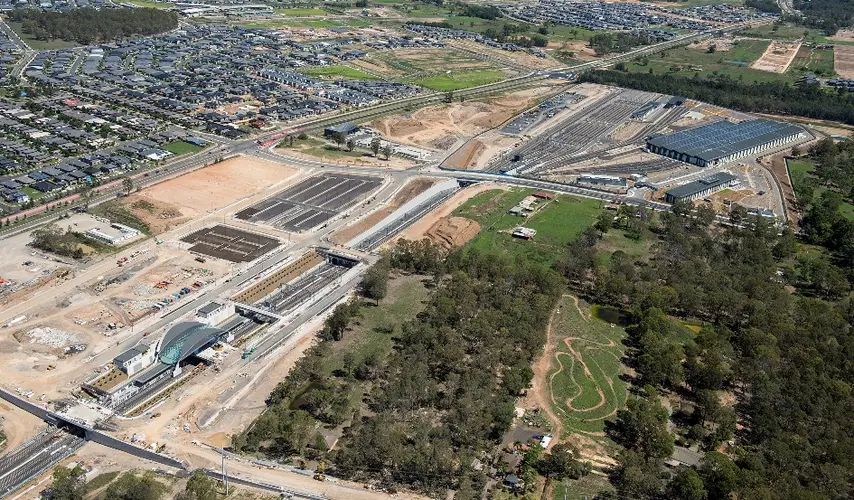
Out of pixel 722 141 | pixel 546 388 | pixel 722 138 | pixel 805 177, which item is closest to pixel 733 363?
pixel 546 388

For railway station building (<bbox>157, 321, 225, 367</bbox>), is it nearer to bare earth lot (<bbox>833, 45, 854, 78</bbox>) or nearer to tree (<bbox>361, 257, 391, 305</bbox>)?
tree (<bbox>361, 257, 391, 305</bbox>)

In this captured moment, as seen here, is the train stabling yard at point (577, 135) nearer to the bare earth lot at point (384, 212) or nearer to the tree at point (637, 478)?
the bare earth lot at point (384, 212)

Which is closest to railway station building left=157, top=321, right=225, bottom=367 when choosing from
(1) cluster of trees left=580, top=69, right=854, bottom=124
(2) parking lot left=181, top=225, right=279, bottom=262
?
(2) parking lot left=181, top=225, right=279, bottom=262

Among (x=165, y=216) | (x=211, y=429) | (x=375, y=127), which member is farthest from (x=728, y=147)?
(x=211, y=429)

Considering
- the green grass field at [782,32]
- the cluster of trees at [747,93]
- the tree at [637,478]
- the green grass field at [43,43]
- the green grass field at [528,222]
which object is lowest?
the tree at [637,478]

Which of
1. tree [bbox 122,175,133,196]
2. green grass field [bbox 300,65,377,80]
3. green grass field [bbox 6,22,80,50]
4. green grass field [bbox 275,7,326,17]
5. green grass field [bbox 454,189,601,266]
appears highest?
green grass field [bbox 275,7,326,17]

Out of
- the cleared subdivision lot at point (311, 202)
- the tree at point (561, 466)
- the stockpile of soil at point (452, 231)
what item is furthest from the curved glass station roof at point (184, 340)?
the stockpile of soil at point (452, 231)
